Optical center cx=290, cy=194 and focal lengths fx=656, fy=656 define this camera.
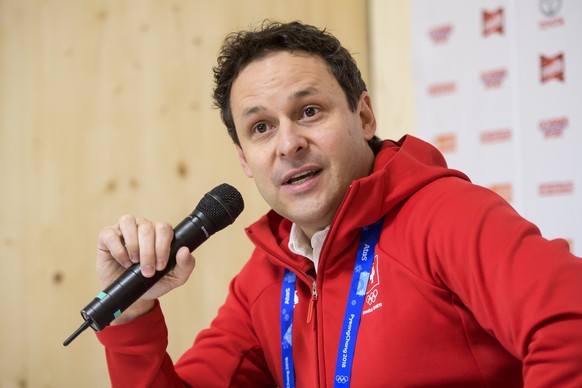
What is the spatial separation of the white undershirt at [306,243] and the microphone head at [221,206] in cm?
19

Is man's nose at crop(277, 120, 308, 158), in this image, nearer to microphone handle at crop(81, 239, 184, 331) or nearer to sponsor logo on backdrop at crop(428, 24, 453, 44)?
microphone handle at crop(81, 239, 184, 331)

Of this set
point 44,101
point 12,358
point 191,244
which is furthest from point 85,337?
point 191,244

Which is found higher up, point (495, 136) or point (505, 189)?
point (495, 136)

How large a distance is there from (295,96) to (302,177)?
0.17 m

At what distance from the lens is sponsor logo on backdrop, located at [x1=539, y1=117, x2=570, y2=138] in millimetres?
2314

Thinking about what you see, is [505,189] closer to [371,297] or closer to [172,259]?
[371,297]

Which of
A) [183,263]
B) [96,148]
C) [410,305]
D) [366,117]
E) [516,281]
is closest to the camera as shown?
[516,281]

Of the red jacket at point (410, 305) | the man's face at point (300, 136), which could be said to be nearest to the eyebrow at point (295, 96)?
the man's face at point (300, 136)

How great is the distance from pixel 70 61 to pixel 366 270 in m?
2.04

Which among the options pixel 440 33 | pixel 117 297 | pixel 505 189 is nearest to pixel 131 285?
pixel 117 297

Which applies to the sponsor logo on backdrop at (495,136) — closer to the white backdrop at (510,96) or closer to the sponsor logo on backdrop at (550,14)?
the white backdrop at (510,96)

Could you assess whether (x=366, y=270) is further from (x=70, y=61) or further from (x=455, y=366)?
(x=70, y=61)

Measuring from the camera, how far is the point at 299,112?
1413 millimetres

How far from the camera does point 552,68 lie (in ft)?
7.72
